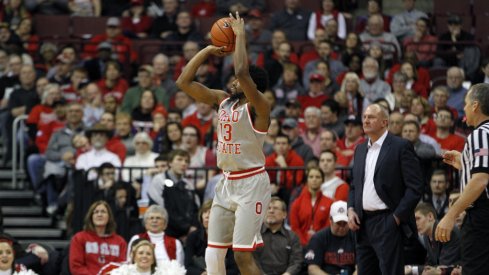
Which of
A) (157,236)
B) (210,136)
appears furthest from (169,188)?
(210,136)

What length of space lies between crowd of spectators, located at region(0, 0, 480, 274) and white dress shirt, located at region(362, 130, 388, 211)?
1751mm

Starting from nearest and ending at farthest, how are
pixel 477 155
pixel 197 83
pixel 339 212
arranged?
pixel 477 155, pixel 197 83, pixel 339 212

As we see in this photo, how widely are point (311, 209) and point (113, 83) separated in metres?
5.53

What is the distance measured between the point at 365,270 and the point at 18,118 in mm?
8324

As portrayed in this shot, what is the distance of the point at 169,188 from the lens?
15.6 meters

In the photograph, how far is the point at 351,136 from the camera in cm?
1675

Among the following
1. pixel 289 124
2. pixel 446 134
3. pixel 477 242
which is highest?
pixel 289 124

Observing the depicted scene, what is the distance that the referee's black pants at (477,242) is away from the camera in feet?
33.9

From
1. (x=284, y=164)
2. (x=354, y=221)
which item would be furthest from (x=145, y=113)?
(x=354, y=221)

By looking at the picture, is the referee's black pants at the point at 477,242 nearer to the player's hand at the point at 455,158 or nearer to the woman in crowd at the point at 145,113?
the player's hand at the point at 455,158

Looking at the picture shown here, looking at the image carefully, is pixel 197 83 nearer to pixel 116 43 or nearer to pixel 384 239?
pixel 384 239

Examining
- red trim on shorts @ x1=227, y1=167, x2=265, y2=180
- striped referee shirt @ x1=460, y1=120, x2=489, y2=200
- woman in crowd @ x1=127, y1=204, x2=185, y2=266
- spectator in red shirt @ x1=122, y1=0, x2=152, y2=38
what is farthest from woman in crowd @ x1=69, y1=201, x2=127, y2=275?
spectator in red shirt @ x1=122, y1=0, x2=152, y2=38

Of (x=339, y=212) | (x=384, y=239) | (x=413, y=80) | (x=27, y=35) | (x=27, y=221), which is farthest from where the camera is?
(x=27, y=35)

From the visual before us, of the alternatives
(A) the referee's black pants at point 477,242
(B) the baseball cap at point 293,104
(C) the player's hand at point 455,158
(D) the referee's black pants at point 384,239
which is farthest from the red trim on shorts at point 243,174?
(B) the baseball cap at point 293,104
